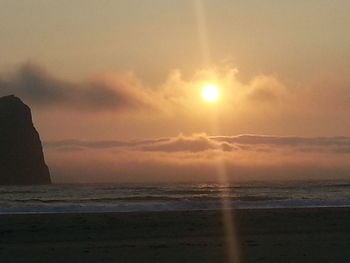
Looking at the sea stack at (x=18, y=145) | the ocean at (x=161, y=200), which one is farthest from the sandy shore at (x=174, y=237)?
the sea stack at (x=18, y=145)

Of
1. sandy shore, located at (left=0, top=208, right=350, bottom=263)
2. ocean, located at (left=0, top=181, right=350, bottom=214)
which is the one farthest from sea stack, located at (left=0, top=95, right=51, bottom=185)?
sandy shore, located at (left=0, top=208, right=350, bottom=263)

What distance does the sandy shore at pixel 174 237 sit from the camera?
15508 mm

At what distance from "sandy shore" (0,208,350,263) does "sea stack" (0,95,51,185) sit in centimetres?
8396

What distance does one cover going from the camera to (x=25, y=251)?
651 inches

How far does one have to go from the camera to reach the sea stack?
108 m

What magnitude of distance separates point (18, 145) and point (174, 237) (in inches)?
3723

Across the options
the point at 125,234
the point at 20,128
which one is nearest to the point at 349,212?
the point at 125,234

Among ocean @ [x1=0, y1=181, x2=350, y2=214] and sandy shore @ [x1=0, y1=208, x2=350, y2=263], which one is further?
ocean @ [x1=0, y1=181, x2=350, y2=214]

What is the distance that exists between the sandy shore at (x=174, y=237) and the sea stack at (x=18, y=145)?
275 ft

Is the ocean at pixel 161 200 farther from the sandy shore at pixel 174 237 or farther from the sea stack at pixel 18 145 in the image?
the sea stack at pixel 18 145

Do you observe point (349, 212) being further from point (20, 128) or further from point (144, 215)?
point (20, 128)

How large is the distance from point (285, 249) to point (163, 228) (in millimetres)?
6055

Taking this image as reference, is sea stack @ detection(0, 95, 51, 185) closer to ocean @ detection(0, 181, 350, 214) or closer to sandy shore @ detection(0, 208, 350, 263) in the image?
ocean @ detection(0, 181, 350, 214)

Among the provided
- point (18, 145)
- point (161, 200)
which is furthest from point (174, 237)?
point (18, 145)
